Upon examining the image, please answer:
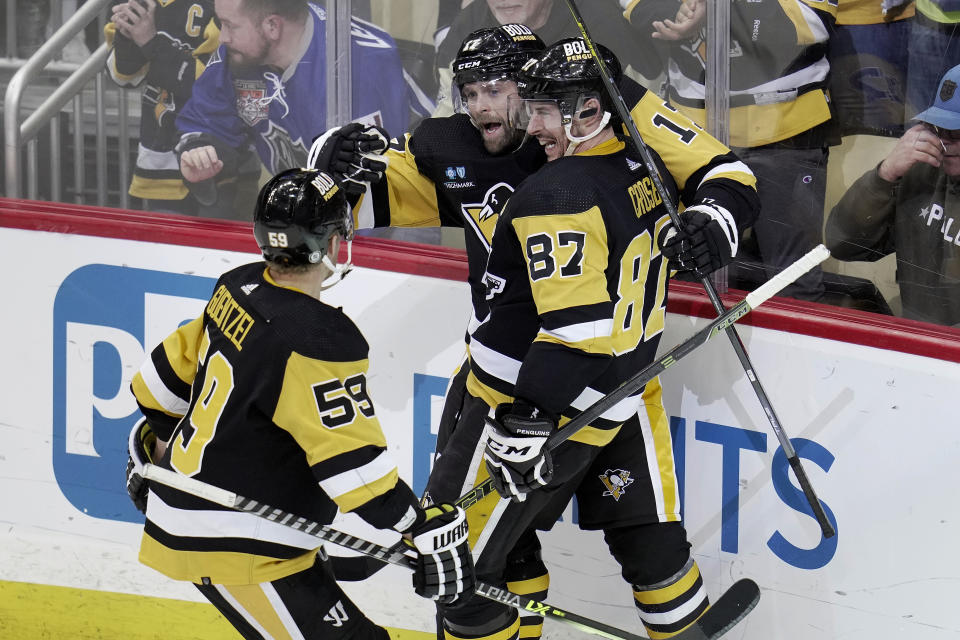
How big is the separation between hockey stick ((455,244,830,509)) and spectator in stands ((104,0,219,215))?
4.02 ft

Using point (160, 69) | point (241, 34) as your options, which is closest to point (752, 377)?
point (241, 34)

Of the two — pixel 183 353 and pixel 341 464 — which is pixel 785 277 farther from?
pixel 183 353

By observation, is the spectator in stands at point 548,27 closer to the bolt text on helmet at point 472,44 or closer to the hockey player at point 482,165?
the hockey player at point 482,165

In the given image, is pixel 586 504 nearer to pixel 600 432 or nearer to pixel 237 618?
pixel 600 432

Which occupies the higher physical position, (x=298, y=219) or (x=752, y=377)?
(x=298, y=219)

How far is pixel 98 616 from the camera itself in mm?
3141

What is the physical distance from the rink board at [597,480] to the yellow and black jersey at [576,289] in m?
0.31

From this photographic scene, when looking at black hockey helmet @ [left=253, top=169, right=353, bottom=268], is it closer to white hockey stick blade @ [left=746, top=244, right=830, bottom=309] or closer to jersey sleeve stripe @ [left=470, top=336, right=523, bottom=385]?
jersey sleeve stripe @ [left=470, top=336, right=523, bottom=385]

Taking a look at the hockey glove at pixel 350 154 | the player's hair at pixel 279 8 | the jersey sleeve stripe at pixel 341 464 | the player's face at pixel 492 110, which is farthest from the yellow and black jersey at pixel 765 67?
the jersey sleeve stripe at pixel 341 464

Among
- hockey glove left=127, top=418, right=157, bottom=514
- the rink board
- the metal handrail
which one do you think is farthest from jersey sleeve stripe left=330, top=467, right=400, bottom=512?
the metal handrail

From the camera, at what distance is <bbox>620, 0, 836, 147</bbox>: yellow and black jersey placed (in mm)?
2553

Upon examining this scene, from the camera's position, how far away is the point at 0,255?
3.17m

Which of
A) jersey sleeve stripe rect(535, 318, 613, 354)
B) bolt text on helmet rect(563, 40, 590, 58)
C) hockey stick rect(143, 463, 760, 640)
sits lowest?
hockey stick rect(143, 463, 760, 640)

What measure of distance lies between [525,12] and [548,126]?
1.63 feet
